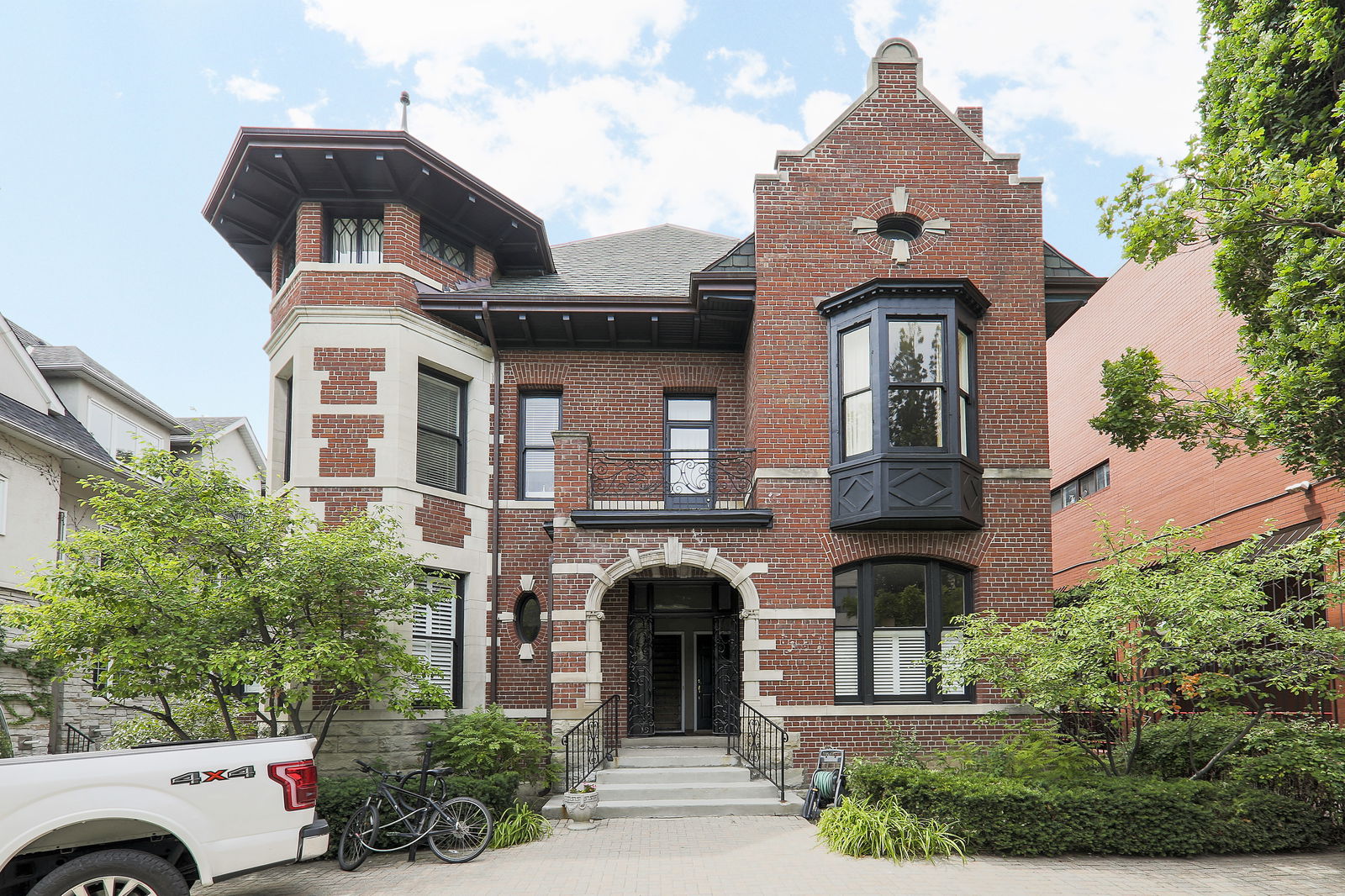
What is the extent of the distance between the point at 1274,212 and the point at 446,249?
11156mm

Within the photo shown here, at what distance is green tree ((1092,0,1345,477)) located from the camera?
31.6 ft

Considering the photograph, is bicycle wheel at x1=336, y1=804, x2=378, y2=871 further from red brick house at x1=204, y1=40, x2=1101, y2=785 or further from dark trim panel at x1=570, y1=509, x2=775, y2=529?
dark trim panel at x1=570, y1=509, x2=775, y2=529

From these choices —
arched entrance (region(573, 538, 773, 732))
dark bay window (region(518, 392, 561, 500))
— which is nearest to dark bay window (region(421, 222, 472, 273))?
dark bay window (region(518, 392, 561, 500))

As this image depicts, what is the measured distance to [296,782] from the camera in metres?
7.60

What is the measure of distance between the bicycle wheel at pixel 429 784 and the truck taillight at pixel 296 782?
8.81 ft

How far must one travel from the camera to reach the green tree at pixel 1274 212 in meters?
9.64

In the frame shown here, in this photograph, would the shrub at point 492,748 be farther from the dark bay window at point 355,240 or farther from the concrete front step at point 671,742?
the dark bay window at point 355,240

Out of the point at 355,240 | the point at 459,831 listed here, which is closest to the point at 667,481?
the point at 355,240

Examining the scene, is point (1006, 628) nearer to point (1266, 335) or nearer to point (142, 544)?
point (1266, 335)

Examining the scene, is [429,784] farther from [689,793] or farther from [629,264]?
[629,264]

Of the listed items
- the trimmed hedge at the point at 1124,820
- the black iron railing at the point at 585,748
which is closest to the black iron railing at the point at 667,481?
the black iron railing at the point at 585,748

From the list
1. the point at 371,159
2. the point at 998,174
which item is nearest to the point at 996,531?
the point at 998,174

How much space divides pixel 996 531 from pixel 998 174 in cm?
528

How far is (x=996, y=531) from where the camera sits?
13.6m
